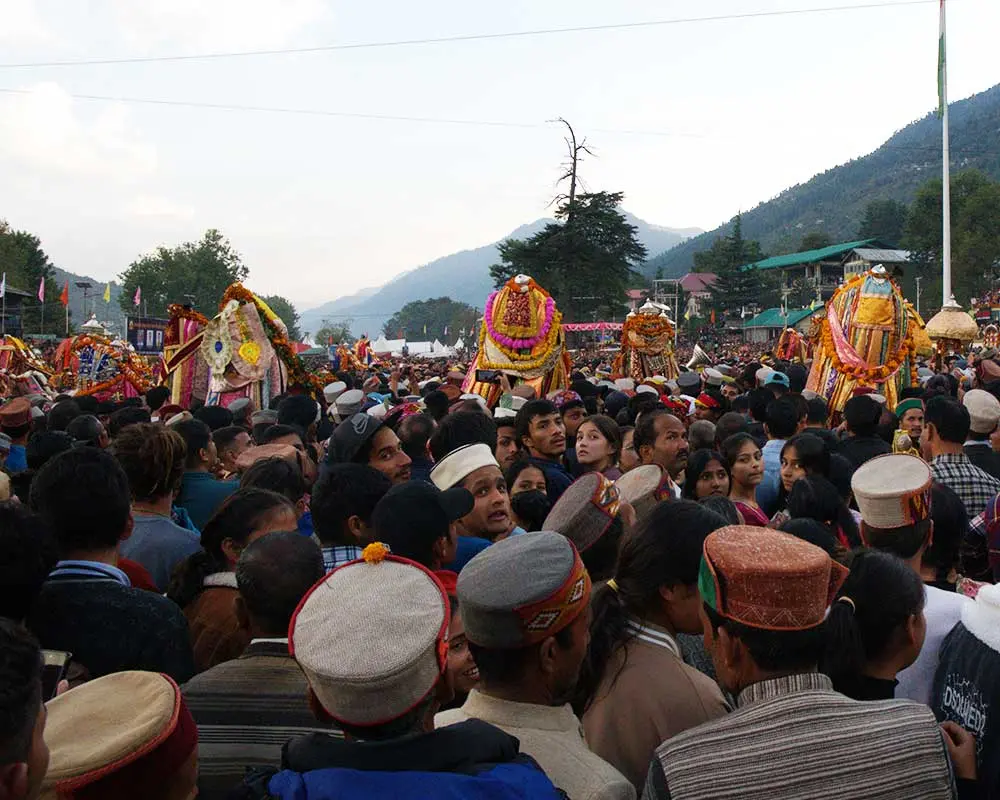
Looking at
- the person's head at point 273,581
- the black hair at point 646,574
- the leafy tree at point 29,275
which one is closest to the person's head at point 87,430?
the person's head at point 273,581

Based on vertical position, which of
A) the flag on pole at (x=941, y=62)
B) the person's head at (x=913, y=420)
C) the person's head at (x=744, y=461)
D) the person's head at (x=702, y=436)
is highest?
the flag on pole at (x=941, y=62)

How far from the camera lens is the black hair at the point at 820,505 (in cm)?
422

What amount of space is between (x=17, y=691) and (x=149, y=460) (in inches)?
99.0

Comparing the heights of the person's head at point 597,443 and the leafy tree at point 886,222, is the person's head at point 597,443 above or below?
below

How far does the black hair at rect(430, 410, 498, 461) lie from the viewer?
5402 mm

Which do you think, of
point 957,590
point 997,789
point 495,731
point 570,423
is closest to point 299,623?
point 495,731

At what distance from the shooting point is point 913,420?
689 centimetres

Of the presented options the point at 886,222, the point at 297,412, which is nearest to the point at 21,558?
the point at 297,412

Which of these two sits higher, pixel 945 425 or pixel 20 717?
pixel 20 717

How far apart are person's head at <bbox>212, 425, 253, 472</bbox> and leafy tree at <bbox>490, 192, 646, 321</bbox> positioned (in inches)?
1312

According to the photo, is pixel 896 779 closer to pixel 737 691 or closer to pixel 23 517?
pixel 737 691

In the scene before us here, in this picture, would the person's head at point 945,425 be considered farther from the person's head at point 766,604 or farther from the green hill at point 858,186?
the green hill at point 858,186

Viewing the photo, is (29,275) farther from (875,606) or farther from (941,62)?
(875,606)

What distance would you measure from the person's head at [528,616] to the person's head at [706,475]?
9.31ft
